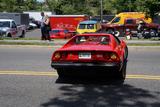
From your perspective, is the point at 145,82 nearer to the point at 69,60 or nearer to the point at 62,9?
the point at 69,60

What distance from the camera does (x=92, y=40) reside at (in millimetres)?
10609

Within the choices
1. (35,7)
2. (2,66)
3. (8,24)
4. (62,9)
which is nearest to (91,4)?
(62,9)

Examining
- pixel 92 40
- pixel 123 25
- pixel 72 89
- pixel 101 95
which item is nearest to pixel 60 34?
pixel 123 25

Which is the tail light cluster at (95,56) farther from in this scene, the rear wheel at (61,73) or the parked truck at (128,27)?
the parked truck at (128,27)

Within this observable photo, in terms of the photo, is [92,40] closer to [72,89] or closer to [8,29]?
[72,89]

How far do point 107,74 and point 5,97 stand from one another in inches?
122

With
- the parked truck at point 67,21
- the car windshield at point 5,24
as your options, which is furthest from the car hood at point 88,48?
the parked truck at point 67,21

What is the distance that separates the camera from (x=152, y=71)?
11.0 m

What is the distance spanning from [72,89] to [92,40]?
2.32m

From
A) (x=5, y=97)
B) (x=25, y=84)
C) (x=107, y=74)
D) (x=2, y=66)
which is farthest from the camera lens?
(x=2, y=66)

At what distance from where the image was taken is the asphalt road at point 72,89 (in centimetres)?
733

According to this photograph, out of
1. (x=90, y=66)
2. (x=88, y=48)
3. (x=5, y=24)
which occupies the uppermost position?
(x=88, y=48)

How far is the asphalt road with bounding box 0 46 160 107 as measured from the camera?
733 cm

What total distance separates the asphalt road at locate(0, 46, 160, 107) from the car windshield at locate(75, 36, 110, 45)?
1.09 m
